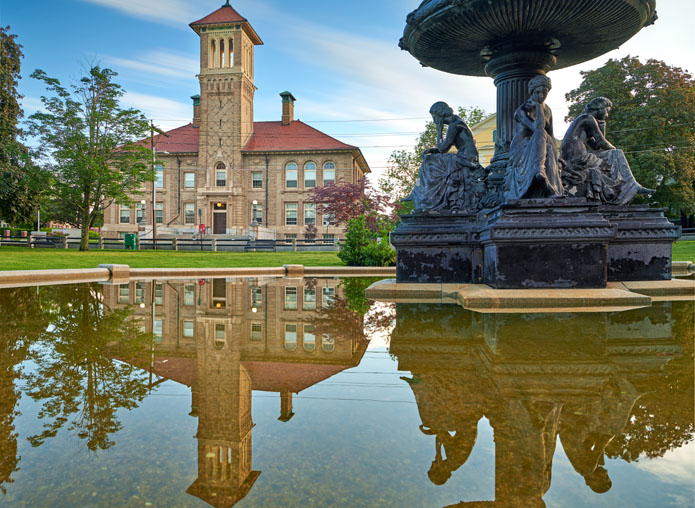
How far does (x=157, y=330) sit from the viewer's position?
4.57 m

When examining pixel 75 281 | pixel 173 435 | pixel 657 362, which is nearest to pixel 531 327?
pixel 657 362

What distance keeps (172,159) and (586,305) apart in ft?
167

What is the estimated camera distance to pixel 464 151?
29.7 feet

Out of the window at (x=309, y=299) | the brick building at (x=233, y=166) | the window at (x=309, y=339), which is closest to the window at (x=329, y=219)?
the brick building at (x=233, y=166)

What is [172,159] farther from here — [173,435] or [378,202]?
[173,435]

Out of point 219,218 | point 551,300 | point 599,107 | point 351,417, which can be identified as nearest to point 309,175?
point 219,218

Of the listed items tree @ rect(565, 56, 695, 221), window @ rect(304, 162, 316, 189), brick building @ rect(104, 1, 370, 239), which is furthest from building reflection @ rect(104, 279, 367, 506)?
window @ rect(304, 162, 316, 189)

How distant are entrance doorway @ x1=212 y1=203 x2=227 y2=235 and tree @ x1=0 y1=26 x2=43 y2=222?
20.7 metres

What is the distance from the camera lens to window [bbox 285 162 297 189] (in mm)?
49781

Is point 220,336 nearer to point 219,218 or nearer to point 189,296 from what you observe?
point 189,296

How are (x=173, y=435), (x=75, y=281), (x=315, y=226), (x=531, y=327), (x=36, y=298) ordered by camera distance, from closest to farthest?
1. (x=173, y=435)
2. (x=531, y=327)
3. (x=36, y=298)
4. (x=75, y=281)
5. (x=315, y=226)

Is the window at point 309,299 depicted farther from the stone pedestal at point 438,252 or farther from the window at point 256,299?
the stone pedestal at point 438,252

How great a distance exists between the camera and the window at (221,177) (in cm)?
4978

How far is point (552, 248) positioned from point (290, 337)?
4.07 metres
